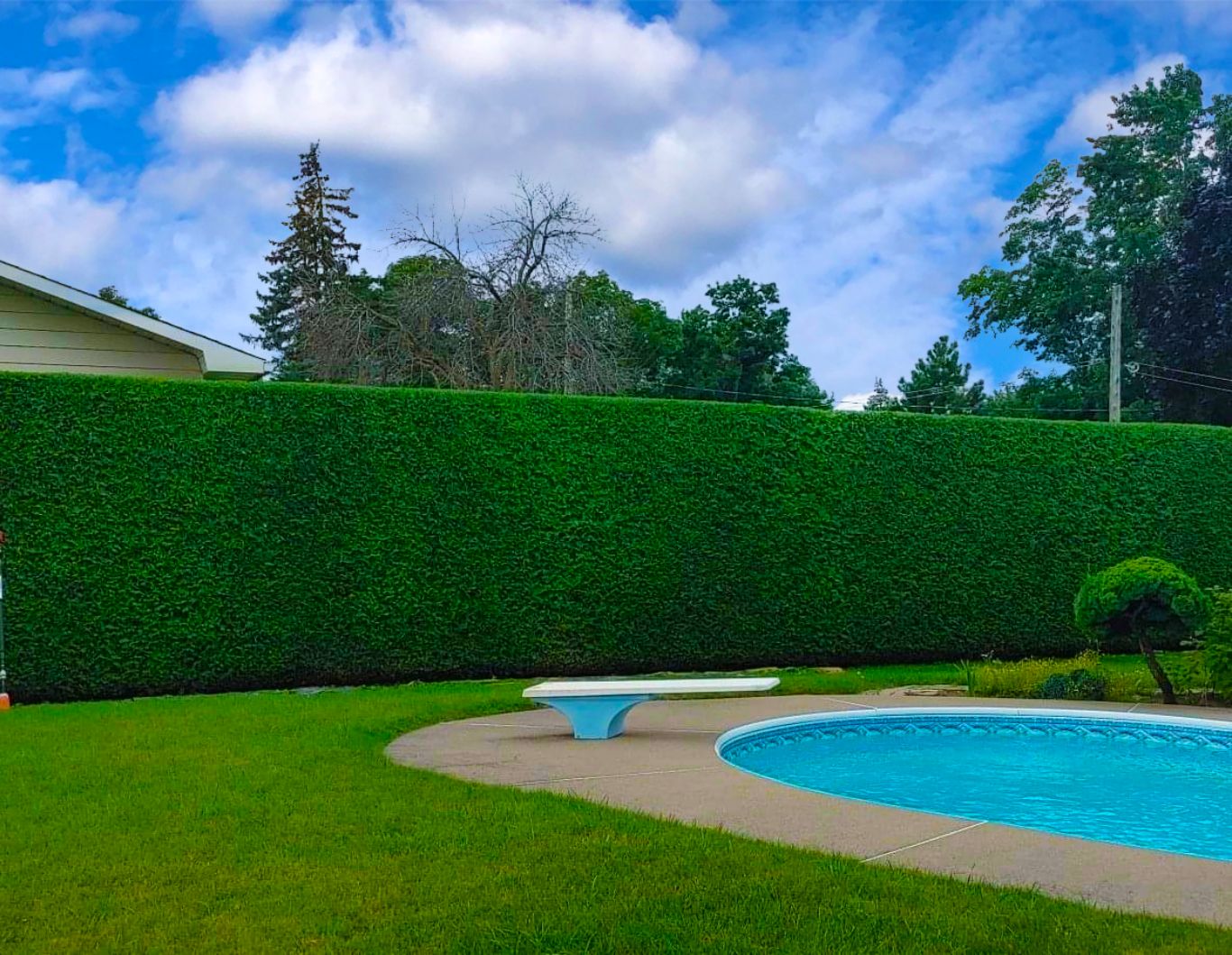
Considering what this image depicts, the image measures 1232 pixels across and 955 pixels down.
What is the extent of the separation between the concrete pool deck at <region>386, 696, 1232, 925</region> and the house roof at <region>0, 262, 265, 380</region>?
5791mm

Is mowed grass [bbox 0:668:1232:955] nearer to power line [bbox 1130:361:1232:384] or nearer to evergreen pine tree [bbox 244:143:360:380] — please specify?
power line [bbox 1130:361:1232:384]

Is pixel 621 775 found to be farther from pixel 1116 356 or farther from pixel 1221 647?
pixel 1116 356

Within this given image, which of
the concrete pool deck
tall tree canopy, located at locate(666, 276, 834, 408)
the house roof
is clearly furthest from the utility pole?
the house roof

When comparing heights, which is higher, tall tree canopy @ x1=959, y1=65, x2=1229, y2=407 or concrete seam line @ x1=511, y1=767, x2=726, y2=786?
tall tree canopy @ x1=959, y1=65, x2=1229, y2=407

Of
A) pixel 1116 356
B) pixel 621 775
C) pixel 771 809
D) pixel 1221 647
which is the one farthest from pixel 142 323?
pixel 1116 356

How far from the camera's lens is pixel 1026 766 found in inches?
340

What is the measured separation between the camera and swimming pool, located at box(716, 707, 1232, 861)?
270 inches

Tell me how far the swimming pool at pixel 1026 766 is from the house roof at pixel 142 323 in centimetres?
753

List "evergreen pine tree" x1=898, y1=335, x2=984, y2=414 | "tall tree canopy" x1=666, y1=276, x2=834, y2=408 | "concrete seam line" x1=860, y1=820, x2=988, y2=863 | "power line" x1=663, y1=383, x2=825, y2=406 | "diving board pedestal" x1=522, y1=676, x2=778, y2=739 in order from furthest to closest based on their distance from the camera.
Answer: "evergreen pine tree" x1=898, y1=335, x2=984, y2=414 < "tall tree canopy" x1=666, y1=276, x2=834, y2=408 < "power line" x1=663, y1=383, x2=825, y2=406 < "diving board pedestal" x1=522, y1=676, x2=778, y2=739 < "concrete seam line" x1=860, y1=820, x2=988, y2=863

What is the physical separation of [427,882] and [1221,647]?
345 inches

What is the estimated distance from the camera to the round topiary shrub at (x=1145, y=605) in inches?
416

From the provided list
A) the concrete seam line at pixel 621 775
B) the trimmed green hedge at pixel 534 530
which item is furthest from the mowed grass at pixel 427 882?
the trimmed green hedge at pixel 534 530

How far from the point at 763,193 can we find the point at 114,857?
565 inches

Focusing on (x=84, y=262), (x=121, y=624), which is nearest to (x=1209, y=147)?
(x=84, y=262)
